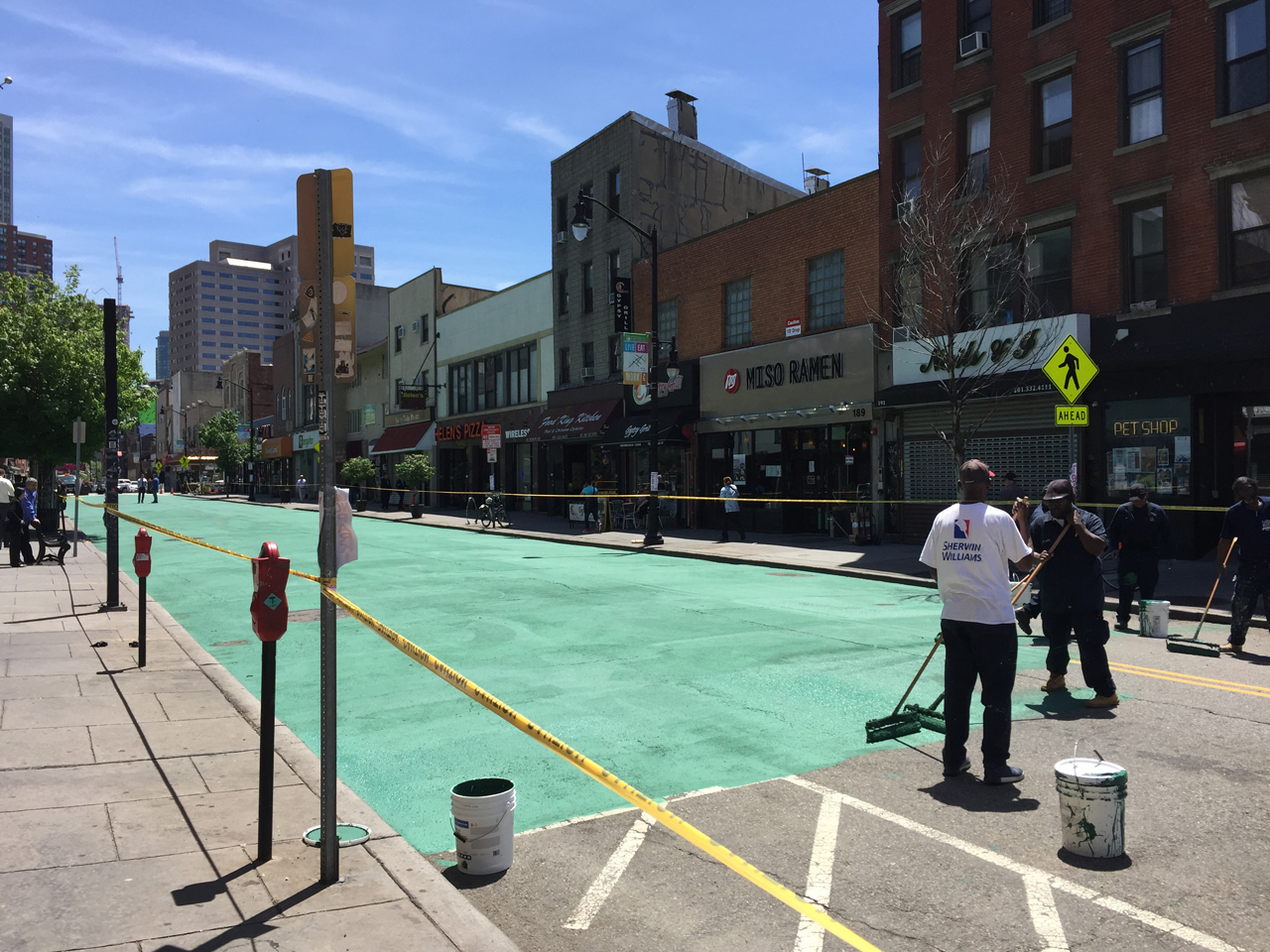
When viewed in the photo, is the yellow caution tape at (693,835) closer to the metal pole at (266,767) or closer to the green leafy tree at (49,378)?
the metal pole at (266,767)

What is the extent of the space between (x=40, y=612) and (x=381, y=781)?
29.5ft

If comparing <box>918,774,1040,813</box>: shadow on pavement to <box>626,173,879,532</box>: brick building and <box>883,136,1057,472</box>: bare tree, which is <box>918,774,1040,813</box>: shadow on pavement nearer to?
<box>883,136,1057,472</box>: bare tree

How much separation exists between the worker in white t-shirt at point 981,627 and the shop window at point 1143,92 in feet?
54.4

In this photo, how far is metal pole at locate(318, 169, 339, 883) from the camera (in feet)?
14.1

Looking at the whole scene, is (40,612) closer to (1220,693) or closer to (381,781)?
(381,781)

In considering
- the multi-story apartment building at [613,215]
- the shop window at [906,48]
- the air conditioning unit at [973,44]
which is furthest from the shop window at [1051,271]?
the multi-story apartment building at [613,215]

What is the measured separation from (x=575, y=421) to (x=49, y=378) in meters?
17.0

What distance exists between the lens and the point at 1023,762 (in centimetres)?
633

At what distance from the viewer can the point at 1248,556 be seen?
1047 cm

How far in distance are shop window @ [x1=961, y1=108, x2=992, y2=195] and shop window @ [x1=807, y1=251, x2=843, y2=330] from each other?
437 centimetres

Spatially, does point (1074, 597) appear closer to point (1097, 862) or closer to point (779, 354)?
point (1097, 862)

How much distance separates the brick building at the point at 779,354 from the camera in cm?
2542

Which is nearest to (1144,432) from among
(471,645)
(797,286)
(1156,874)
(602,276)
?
(797,286)

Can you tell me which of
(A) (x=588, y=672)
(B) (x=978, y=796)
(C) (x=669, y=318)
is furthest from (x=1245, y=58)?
(C) (x=669, y=318)
